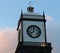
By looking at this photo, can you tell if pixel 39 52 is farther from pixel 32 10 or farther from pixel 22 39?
pixel 32 10

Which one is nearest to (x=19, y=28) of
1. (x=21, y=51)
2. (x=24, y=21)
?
(x=24, y=21)

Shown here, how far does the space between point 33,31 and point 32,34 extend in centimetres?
67

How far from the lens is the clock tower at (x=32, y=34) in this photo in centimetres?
7462

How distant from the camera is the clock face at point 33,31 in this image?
76.4 metres

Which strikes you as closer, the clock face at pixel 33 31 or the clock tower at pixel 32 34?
the clock tower at pixel 32 34

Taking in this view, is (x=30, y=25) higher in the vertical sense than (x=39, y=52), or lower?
higher

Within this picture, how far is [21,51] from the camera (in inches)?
2911

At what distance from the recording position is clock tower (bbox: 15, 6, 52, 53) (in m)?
74.6

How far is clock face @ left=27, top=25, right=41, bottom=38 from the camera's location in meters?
76.4

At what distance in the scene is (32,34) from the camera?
76312 millimetres

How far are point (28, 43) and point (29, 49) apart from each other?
1.46m

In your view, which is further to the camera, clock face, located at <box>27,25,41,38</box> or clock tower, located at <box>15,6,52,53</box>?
clock face, located at <box>27,25,41,38</box>

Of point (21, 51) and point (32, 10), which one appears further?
point (32, 10)

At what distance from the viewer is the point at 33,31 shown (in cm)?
7638
